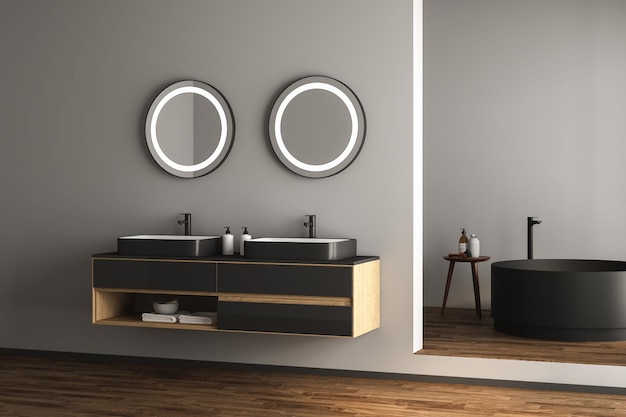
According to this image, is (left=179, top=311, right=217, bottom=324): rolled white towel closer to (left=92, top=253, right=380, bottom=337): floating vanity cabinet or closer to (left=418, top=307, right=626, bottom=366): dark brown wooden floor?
(left=92, top=253, right=380, bottom=337): floating vanity cabinet

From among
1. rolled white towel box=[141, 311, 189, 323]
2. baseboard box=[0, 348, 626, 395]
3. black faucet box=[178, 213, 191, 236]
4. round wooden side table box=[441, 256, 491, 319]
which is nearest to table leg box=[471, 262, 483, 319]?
round wooden side table box=[441, 256, 491, 319]

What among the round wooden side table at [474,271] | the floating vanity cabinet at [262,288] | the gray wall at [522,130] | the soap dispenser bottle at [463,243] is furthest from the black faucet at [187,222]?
the gray wall at [522,130]

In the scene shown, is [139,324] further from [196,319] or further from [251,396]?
[251,396]

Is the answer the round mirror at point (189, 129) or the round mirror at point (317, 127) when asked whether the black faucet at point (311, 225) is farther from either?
the round mirror at point (189, 129)

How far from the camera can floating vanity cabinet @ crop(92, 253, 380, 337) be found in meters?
4.51

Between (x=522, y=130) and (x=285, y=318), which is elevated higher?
(x=522, y=130)

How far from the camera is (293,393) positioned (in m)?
4.63

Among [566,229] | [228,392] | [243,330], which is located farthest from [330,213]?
[566,229]

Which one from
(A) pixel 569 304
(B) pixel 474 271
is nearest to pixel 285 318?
(A) pixel 569 304

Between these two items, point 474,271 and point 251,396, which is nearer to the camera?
point 251,396

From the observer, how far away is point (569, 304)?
208 inches

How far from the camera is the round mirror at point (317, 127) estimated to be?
4.95 metres

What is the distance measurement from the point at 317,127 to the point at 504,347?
5.73 ft

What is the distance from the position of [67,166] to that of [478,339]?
114 inches
